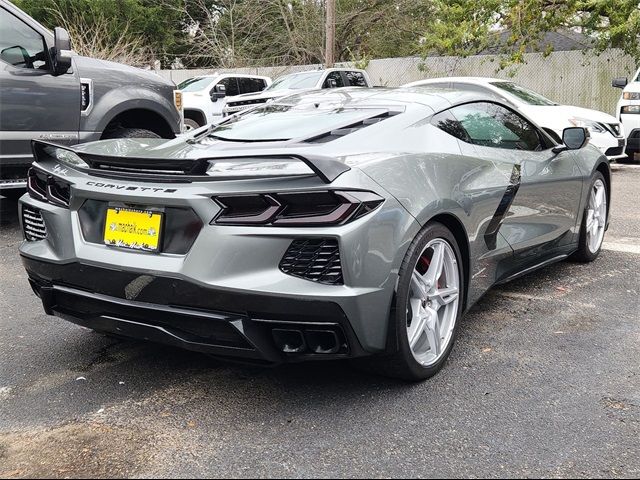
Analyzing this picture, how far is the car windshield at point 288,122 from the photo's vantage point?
3361 millimetres

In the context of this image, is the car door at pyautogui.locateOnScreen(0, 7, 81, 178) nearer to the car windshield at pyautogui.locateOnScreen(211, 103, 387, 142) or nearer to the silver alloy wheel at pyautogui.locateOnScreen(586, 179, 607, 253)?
the car windshield at pyautogui.locateOnScreen(211, 103, 387, 142)

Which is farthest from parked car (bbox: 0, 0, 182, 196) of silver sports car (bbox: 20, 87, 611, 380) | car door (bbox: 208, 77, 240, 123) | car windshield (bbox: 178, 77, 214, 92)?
car windshield (bbox: 178, 77, 214, 92)

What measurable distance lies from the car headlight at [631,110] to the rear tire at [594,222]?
725 centimetres

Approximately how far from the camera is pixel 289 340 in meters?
2.69

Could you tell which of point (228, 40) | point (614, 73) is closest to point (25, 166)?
point (614, 73)

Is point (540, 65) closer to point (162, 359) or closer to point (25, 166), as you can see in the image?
point (25, 166)

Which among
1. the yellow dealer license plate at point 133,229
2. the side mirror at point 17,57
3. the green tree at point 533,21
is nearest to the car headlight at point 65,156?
the yellow dealer license plate at point 133,229

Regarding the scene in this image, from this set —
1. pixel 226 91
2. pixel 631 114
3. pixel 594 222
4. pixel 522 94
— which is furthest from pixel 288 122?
pixel 226 91

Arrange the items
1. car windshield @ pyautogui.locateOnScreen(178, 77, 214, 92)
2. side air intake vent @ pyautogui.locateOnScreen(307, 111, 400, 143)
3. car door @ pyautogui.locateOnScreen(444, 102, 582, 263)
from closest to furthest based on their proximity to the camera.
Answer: side air intake vent @ pyautogui.locateOnScreen(307, 111, 400, 143), car door @ pyautogui.locateOnScreen(444, 102, 582, 263), car windshield @ pyautogui.locateOnScreen(178, 77, 214, 92)

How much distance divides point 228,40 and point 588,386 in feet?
91.2

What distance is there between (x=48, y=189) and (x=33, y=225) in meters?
0.22

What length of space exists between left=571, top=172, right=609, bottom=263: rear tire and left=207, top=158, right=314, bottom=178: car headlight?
3.06m

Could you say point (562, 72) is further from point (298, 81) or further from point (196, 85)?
point (196, 85)

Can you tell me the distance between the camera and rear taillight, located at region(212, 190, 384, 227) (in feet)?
8.46
